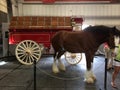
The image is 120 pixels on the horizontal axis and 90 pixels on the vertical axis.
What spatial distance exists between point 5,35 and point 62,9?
193 inches

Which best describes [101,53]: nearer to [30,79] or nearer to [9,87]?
[30,79]

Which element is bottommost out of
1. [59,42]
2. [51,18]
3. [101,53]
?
[101,53]

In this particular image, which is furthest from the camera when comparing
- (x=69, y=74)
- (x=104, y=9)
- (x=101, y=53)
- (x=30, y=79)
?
(x=104, y=9)

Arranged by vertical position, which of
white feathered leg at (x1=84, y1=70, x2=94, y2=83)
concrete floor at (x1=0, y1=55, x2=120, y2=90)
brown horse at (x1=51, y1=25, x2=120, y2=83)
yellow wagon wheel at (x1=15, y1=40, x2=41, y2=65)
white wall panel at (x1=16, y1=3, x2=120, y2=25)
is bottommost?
concrete floor at (x1=0, y1=55, x2=120, y2=90)

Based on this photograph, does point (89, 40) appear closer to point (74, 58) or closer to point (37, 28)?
point (74, 58)

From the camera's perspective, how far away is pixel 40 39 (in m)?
9.91

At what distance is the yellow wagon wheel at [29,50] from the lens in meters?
9.53

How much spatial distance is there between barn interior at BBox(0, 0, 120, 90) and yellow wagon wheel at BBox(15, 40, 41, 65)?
56 mm

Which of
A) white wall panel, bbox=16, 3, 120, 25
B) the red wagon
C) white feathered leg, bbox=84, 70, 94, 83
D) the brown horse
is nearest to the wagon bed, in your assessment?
the red wagon

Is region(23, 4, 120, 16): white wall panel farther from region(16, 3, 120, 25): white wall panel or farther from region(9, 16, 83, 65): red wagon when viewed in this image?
region(9, 16, 83, 65): red wagon

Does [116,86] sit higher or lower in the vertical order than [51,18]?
lower

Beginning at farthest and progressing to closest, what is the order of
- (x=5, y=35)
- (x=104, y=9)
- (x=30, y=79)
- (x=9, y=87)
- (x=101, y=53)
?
(x=104, y=9) → (x=101, y=53) → (x=5, y=35) → (x=30, y=79) → (x=9, y=87)

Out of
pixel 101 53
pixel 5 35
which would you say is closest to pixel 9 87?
pixel 5 35

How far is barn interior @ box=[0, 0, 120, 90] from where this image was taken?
21.1 feet
